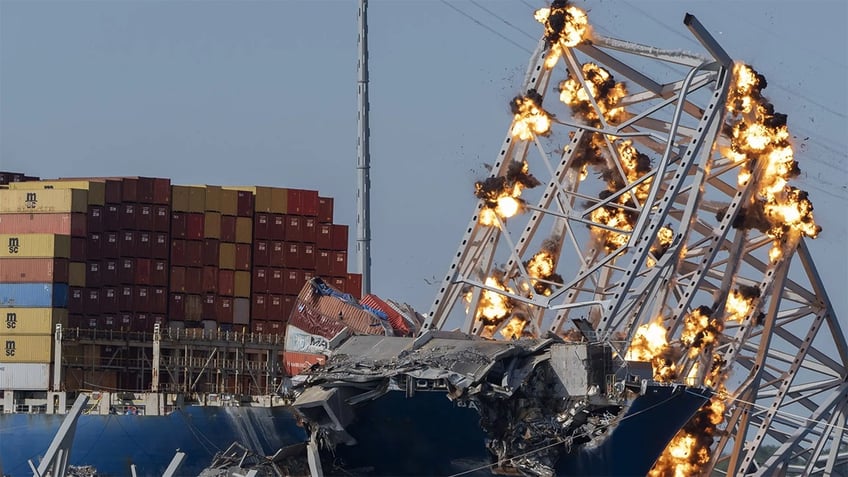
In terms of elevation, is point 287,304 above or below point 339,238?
below

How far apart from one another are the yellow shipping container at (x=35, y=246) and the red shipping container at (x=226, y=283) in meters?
9.88

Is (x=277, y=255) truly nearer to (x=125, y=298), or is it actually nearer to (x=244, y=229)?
(x=244, y=229)

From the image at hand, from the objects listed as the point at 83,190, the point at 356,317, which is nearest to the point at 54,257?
the point at 83,190

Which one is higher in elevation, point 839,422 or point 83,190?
point 83,190

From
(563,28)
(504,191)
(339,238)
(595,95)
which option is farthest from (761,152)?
(339,238)

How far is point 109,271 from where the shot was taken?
320 feet

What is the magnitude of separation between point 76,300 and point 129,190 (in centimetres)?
699

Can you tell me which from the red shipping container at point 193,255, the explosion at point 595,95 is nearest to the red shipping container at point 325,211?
the red shipping container at point 193,255

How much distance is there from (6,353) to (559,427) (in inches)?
1491

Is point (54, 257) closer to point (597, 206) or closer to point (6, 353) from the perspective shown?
point (6, 353)

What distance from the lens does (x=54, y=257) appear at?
92562mm

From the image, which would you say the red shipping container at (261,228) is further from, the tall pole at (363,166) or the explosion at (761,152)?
the explosion at (761,152)

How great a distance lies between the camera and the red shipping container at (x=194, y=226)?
100500 mm

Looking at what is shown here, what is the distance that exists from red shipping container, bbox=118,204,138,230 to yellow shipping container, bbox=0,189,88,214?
13.2ft
